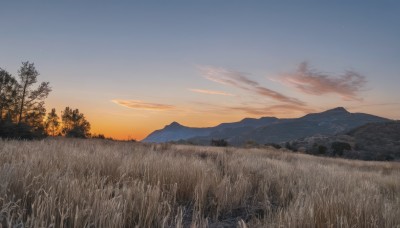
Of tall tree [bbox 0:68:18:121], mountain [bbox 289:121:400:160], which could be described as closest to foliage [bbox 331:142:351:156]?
mountain [bbox 289:121:400:160]

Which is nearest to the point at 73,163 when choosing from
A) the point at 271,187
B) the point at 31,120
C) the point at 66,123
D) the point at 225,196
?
the point at 225,196

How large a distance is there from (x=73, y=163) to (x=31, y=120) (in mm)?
63608

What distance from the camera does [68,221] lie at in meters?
2.57

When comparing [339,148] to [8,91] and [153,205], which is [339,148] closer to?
[8,91]

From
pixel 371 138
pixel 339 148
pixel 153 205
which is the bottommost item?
pixel 153 205

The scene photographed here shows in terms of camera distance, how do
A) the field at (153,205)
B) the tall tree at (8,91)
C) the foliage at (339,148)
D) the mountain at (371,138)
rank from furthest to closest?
the mountain at (371,138) < the foliage at (339,148) < the tall tree at (8,91) < the field at (153,205)

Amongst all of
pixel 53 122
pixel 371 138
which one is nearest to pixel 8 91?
pixel 53 122

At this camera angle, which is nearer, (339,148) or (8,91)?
(8,91)

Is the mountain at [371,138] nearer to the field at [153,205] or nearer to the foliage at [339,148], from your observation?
the foliage at [339,148]

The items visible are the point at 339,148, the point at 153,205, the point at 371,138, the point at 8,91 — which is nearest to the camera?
the point at 153,205

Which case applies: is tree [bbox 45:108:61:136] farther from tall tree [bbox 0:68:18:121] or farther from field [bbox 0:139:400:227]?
field [bbox 0:139:400:227]

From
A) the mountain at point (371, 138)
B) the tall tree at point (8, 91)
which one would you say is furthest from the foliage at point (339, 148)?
the tall tree at point (8, 91)

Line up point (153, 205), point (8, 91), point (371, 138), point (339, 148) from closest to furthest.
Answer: point (153, 205)
point (8, 91)
point (339, 148)
point (371, 138)

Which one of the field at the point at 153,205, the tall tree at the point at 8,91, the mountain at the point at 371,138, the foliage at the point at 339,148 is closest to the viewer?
the field at the point at 153,205
